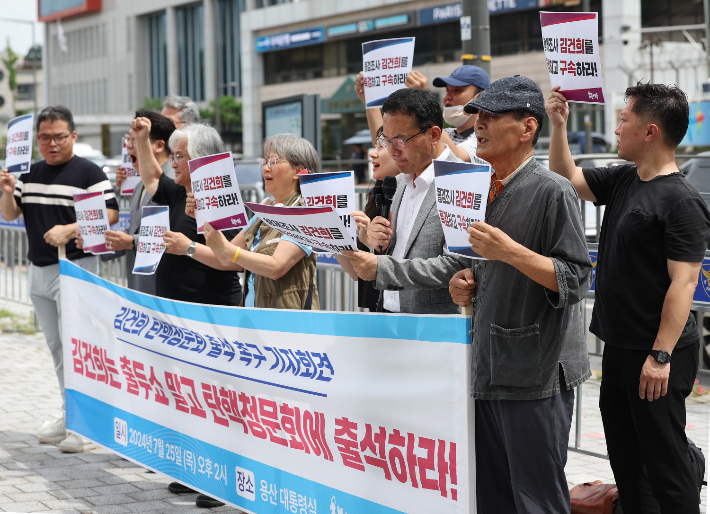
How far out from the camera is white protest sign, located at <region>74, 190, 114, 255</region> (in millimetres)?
5469

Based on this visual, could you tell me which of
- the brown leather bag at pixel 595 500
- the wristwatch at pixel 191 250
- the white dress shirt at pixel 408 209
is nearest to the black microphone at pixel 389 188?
the white dress shirt at pixel 408 209

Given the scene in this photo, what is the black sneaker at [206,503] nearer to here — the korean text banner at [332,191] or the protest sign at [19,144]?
the korean text banner at [332,191]

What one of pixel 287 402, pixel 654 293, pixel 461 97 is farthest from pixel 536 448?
pixel 461 97

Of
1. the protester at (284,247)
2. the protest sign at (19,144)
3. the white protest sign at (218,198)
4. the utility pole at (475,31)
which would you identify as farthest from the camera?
the utility pole at (475,31)

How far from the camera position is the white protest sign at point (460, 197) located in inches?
113

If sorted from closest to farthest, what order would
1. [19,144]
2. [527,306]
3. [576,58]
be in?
[527,306] → [576,58] → [19,144]

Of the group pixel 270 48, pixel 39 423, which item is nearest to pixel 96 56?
pixel 270 48

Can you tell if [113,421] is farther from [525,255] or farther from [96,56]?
[96,56]

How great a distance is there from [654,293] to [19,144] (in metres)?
4.55

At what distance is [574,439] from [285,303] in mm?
2652

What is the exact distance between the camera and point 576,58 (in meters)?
3.89

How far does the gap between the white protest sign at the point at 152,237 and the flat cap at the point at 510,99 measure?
2.12m

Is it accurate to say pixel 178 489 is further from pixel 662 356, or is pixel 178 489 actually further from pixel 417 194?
pixel 662 356

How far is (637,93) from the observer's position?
3586 millimetres
